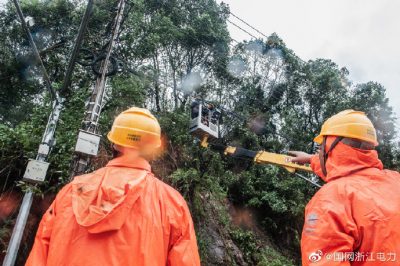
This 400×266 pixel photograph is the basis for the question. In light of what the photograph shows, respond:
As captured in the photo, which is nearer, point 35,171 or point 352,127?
point 352,127

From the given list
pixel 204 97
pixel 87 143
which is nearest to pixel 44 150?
pixel 87 143

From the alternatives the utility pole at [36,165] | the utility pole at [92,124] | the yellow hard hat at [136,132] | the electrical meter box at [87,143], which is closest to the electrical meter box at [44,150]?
the utility pole at [36,165]

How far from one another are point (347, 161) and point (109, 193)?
1.42m

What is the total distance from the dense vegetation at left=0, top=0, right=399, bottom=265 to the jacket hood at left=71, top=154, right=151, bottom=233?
5734 mm

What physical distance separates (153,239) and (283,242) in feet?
57.5

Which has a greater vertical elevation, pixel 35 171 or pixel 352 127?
pixel 35 171

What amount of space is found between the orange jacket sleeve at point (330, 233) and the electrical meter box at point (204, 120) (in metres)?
8.64

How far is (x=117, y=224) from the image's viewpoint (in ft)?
5.81

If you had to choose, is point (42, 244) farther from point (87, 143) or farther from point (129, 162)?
point (87, 143)

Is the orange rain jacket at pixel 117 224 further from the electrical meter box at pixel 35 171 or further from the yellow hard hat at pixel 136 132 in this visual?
the electrical meter box at pixel 35 171

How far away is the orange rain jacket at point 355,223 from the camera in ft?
5.28

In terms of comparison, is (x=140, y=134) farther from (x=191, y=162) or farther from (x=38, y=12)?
(x=38, y=12)

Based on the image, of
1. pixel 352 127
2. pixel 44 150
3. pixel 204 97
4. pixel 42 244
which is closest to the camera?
pixel 42 244

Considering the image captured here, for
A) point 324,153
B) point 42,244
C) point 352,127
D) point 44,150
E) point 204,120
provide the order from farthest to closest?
point 204,120
point 44,150
point 324,153
point 352,127
point 42,244
